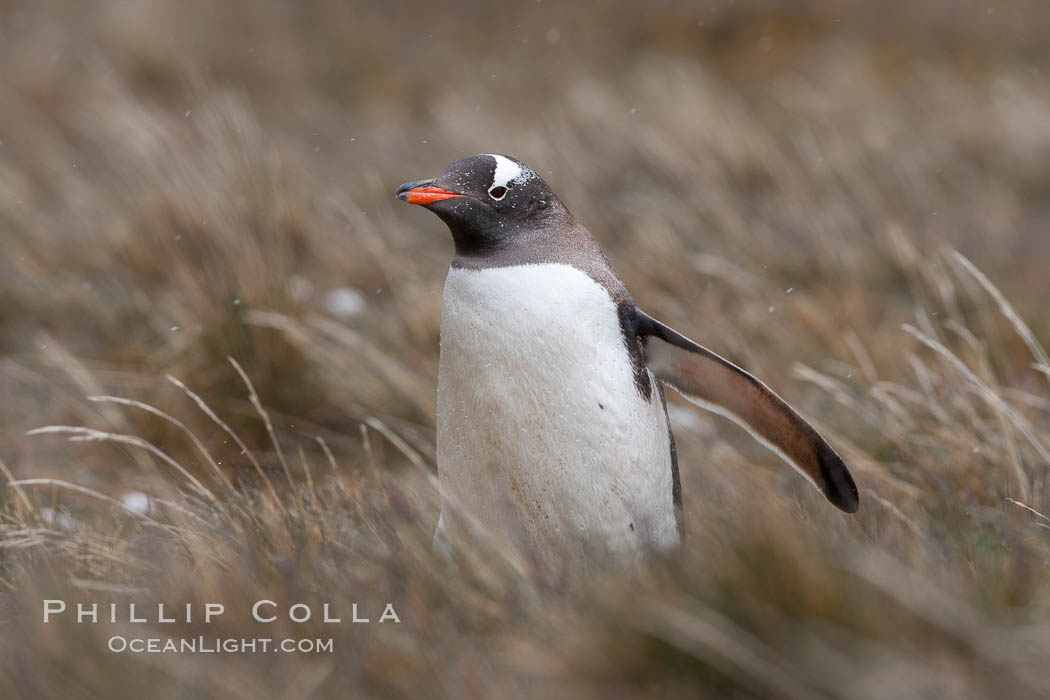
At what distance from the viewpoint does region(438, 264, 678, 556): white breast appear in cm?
249

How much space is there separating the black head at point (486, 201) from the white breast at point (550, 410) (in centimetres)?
9

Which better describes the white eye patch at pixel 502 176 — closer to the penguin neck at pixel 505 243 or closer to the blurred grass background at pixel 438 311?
the penguin neck at pixel 505 243

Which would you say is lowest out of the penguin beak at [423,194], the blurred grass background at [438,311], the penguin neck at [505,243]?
the blurred grass background at [438,311]

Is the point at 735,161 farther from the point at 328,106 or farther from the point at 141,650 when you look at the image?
the point at 141,650

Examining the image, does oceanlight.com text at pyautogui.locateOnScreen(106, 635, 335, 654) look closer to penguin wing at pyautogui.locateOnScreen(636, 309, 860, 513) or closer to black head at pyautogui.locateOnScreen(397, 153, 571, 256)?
black head at pyautogui.locateOnScreen(397, 153, 571, 256)

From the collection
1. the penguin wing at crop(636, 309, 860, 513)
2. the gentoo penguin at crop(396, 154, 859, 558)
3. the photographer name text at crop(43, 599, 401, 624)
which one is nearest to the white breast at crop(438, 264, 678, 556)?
the gentoo penguin at crop(396, 154, 859, 558)

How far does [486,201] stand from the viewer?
2537 millimetres

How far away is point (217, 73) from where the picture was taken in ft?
31.1

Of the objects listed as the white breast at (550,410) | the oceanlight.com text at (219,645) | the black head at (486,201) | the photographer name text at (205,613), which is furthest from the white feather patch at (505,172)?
the oceanlight.com text at (219,645)

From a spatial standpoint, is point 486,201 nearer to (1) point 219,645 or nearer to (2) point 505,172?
(2) point 505,172

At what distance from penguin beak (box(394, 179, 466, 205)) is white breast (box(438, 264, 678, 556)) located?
0.17 meters

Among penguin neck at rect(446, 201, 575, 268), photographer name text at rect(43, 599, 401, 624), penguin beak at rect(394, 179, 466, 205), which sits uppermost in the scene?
penguin beak at rect(394, 179, 466, 205)

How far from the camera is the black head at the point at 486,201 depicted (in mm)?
2492

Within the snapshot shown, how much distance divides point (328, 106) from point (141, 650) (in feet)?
25.0
